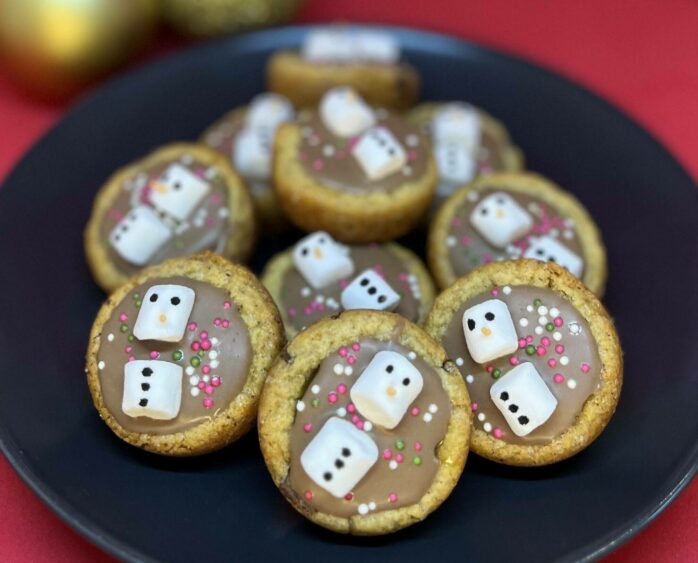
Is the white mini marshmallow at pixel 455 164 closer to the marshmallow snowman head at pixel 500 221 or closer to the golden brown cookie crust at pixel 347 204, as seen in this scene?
the golden brown cookie crust at pixel 347 204

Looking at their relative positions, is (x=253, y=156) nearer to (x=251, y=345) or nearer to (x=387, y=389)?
(x=251, y=345)

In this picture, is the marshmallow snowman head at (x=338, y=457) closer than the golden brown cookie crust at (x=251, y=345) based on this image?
Yes

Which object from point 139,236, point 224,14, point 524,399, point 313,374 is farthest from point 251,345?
point 224,14

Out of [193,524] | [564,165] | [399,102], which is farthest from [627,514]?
[399,102]

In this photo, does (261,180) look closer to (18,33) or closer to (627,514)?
(18,33)

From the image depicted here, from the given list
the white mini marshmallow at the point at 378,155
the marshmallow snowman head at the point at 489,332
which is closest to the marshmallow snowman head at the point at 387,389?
the marshmallow snowman head at the point at 489,332

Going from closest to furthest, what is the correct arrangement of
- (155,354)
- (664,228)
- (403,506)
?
(403,506) < (155,354) < (664,228)

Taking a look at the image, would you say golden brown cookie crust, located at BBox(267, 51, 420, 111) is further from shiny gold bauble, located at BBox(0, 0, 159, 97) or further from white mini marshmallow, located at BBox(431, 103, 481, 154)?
shiny gold bauble, located at BBox(0, 0, 159, 97)
